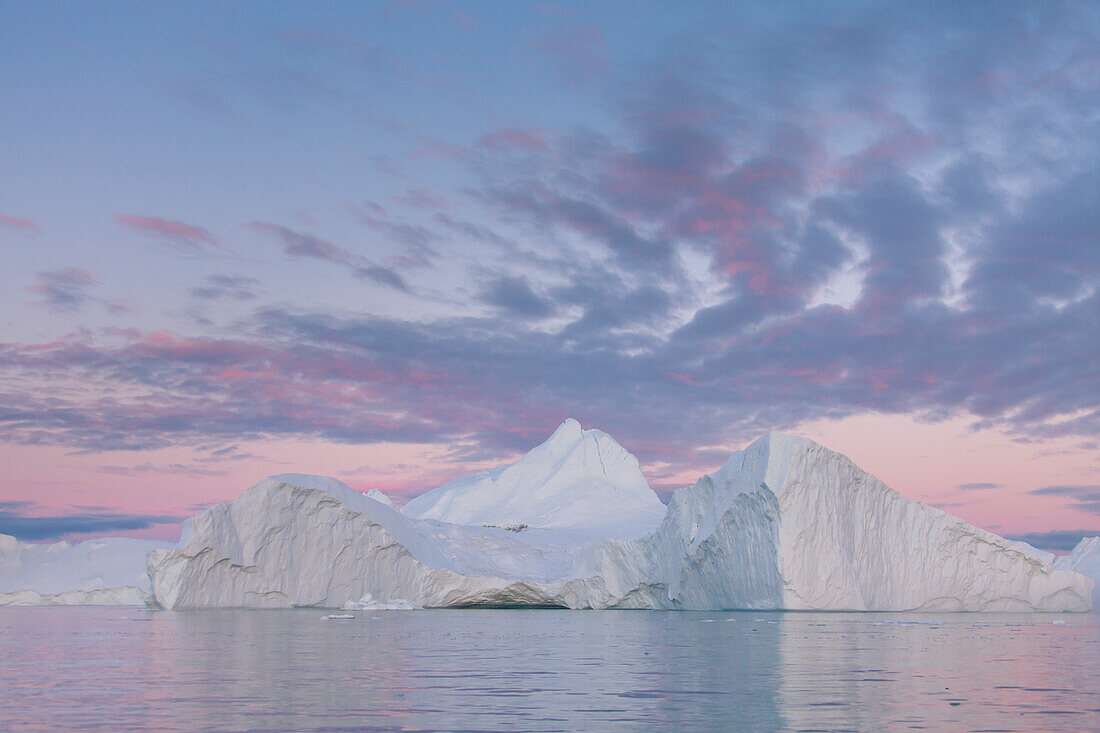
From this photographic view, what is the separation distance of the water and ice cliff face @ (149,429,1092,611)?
12945 millimetres

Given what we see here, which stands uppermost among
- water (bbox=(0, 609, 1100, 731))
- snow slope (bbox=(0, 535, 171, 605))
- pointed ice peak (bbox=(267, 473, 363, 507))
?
pointed ice peak (bbox=(267, 473, 363, 507))

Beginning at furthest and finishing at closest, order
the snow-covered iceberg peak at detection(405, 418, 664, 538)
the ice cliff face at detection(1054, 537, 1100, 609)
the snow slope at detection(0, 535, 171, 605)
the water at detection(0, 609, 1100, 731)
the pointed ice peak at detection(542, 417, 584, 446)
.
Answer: the pointed ice peak at detection(542, 417, 584, 446) → the snow-covered iceberg peak at detection(405, 418, 664, 538) → the snow slope at detection(0, 535, 171, 605) → the ice cliff face at detection(1054, 537, 1100, 609) → the water at detection(0, 609, 1100, 731)

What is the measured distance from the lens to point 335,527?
41688 millimetres

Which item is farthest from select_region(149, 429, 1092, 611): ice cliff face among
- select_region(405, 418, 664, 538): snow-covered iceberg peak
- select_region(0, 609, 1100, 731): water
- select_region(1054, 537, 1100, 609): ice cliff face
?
select_region(405, 418, 664, 538): snow-covered iceberg peak

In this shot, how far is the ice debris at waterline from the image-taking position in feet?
112

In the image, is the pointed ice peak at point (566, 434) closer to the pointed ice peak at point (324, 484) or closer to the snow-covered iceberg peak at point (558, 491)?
the snow-covered iceberg peak at point (558, 491)

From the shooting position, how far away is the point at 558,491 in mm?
72312

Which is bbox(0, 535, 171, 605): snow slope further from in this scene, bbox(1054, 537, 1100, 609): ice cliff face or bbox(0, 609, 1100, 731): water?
bbox(1054, 537, 1100, 609): ice cliff face

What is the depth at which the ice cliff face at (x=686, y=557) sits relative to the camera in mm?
34094

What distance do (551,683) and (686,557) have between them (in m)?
28.1

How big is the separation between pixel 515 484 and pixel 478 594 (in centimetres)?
2844

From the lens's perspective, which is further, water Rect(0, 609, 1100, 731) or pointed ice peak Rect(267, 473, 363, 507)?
pointed ice peak Rect(267, 473, 363, 507)

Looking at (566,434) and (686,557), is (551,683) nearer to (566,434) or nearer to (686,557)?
(686,557)

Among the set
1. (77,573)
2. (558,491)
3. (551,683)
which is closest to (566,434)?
(558,491)
